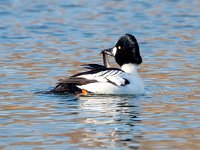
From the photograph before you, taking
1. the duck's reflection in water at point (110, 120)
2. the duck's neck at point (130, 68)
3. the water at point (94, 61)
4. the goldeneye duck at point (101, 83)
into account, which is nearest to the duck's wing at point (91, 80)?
the goldeneye duck at point (101, 83)

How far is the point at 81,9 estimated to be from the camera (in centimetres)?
3066

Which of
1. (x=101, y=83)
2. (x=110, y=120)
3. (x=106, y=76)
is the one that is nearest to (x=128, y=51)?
(x=106, y=76)

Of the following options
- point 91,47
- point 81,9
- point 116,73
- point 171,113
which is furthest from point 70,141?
point 81,9

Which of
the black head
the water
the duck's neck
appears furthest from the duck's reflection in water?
the black head

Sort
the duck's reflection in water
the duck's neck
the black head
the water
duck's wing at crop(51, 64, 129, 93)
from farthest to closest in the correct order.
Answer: the black head → the duck's neck → duck's wing at crop(51, 64, 129, 93) → the water → the duck's reflection in water

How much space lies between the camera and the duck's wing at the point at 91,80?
626 inches

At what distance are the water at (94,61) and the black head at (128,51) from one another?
626mm

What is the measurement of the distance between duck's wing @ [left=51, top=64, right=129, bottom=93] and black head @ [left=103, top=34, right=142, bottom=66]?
0.78m

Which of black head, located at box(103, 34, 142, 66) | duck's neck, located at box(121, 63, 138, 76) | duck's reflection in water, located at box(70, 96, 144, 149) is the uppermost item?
black head, located at box(103, 34, 142, 66)

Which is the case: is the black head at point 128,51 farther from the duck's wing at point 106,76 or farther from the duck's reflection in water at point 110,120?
the duck's reflection in water at point 110,120

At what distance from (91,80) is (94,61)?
4.67 metres

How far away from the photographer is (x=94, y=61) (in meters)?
20.6

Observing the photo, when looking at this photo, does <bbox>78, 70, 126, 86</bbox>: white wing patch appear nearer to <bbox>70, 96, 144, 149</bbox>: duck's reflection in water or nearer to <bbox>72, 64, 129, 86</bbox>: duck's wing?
<bbox>72, 64, 129, 86</bbox>: duck's wing

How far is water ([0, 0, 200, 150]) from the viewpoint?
1234 centimetres
